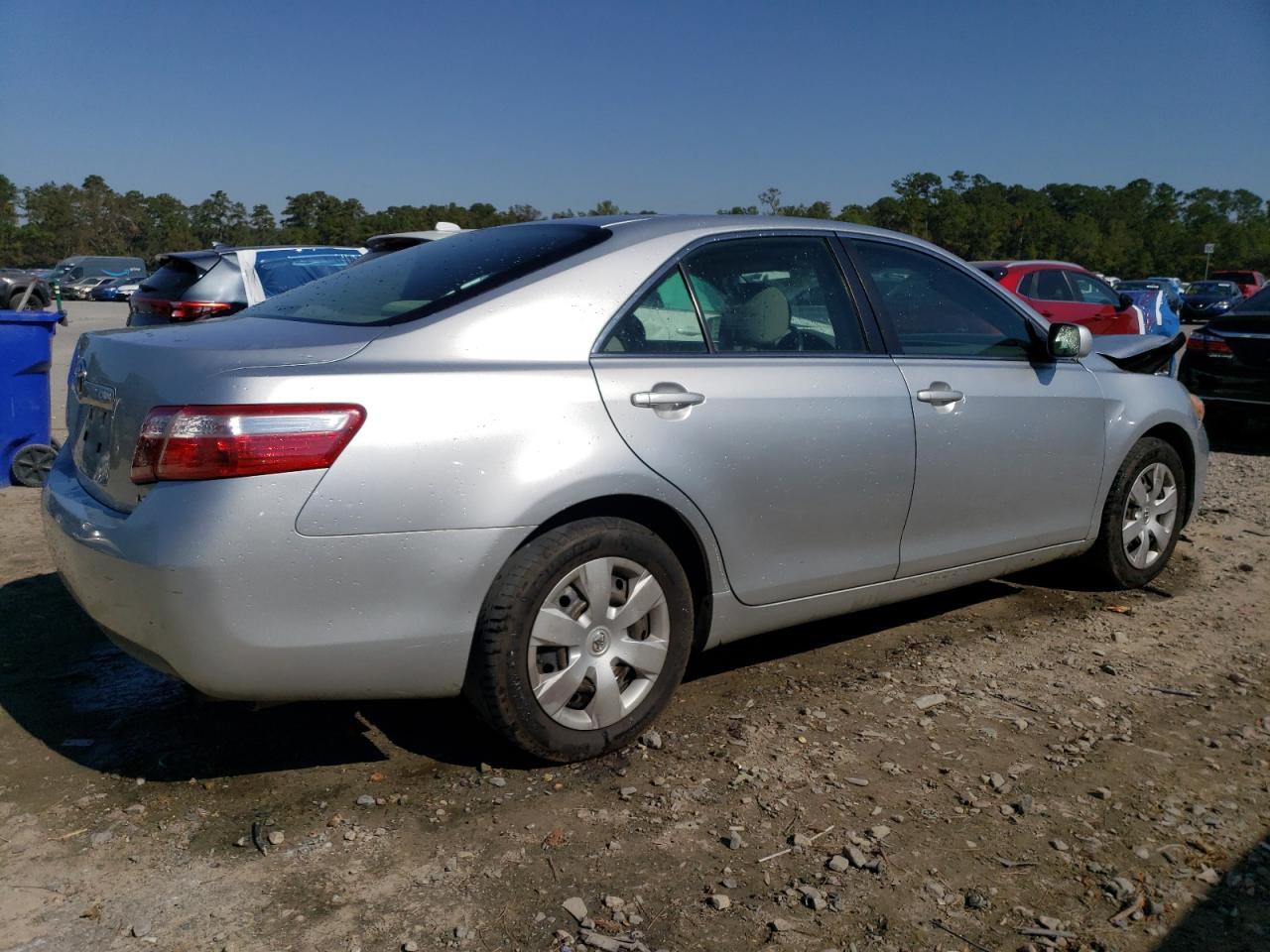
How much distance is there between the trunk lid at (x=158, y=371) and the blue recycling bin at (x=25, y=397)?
4.18 metres

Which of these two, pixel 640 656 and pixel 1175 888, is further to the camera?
pixel 640 656

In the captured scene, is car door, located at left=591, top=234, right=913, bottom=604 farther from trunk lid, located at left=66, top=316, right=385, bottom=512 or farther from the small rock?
trunk lid, located at left=66, top=316, right=385, bottom=512

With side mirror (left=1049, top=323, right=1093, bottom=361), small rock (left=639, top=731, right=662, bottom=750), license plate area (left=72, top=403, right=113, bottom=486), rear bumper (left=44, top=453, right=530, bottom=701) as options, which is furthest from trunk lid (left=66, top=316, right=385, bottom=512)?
side mirror (left=1049, top=323, right=1093, bottom=361)

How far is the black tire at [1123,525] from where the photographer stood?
4766 millimetres

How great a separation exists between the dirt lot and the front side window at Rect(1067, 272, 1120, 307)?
32.4 feet

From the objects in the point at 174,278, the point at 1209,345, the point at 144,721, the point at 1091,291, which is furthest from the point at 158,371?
the point at 1091,291

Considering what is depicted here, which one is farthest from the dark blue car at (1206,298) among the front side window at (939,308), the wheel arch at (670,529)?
the wheel arch at (670,529)

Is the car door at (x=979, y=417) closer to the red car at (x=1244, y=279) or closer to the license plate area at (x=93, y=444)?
the license plate area at (x=93, y=444)

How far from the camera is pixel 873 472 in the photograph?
371cm

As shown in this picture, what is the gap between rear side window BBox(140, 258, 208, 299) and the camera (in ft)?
31.2

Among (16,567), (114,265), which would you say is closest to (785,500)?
(16,567)

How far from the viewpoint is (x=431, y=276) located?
11.4 feet

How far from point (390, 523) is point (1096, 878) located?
198 cm

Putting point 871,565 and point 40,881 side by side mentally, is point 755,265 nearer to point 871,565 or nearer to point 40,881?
point 871,565
